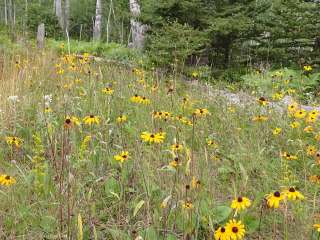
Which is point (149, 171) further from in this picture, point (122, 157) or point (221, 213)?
point (221, 213)

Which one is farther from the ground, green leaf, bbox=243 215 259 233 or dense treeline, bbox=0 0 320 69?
dense treeline, bbox=0 0 320 69

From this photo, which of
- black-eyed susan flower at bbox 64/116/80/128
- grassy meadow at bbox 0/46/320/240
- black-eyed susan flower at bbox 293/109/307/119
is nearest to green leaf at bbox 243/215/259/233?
grassy meadow at bbox 0/46/320/240

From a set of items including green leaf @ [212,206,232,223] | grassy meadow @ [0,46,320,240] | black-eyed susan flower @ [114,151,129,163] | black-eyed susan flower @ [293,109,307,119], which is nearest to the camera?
grassy meadow @ [0,46,320,240]

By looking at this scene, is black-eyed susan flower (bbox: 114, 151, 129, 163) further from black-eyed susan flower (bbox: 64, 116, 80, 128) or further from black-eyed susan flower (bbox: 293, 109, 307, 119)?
black-eyed susan flower (bbox: 293, 109, 307, 119)

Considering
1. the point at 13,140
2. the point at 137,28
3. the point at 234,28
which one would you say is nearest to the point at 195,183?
the point at 13,140

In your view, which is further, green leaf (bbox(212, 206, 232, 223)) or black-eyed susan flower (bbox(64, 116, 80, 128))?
green leaf (bbox(212, 206, 232, 223))

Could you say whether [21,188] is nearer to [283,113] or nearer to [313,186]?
[313,186]

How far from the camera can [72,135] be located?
317 centimetres

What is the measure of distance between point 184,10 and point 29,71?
3478 mm

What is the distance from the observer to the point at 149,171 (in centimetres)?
258

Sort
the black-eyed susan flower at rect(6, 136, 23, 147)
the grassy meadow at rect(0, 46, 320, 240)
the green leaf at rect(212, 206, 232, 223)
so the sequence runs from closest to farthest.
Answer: the grassy meadow at rect(0, 46, 320, 240)
the green leaf at rect(212, 206, 232, 223)
the black-eyed susan flower at rect(6, 136, 23, 147)

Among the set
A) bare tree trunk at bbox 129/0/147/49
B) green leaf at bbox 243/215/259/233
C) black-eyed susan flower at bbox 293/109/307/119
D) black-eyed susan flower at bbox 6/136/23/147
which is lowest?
green leaf at bbox 243/215/259/233

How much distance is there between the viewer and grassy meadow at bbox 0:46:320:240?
7.06 feet

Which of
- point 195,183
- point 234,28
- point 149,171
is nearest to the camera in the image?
point 195,183
